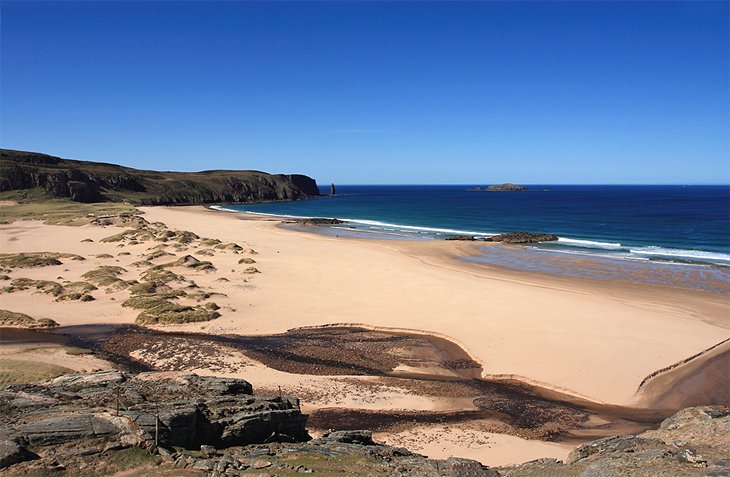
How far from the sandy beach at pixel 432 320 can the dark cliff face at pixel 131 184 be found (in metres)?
62.6

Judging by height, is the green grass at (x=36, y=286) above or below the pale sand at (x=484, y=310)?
above

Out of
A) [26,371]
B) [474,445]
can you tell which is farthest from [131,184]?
[474,445]

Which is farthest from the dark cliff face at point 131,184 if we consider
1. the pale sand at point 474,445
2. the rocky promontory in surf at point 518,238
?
the pale sand at point 474,445

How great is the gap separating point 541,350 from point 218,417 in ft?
51.6

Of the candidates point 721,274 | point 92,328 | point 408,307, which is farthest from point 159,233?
point 721,274

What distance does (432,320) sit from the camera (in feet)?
86.1

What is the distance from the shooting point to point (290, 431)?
12125mm

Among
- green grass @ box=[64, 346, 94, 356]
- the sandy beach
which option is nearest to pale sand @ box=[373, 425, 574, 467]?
the sandy beach

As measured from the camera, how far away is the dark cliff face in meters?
97.7

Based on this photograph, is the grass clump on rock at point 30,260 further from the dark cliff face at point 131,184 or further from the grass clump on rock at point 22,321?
the dark cliff face at point 131,184

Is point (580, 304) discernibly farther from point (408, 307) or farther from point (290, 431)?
point (290, 431)

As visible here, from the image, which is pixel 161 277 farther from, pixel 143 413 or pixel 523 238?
pixel 523 238

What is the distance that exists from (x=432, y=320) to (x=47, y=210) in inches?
3043

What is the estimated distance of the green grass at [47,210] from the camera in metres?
65.7
